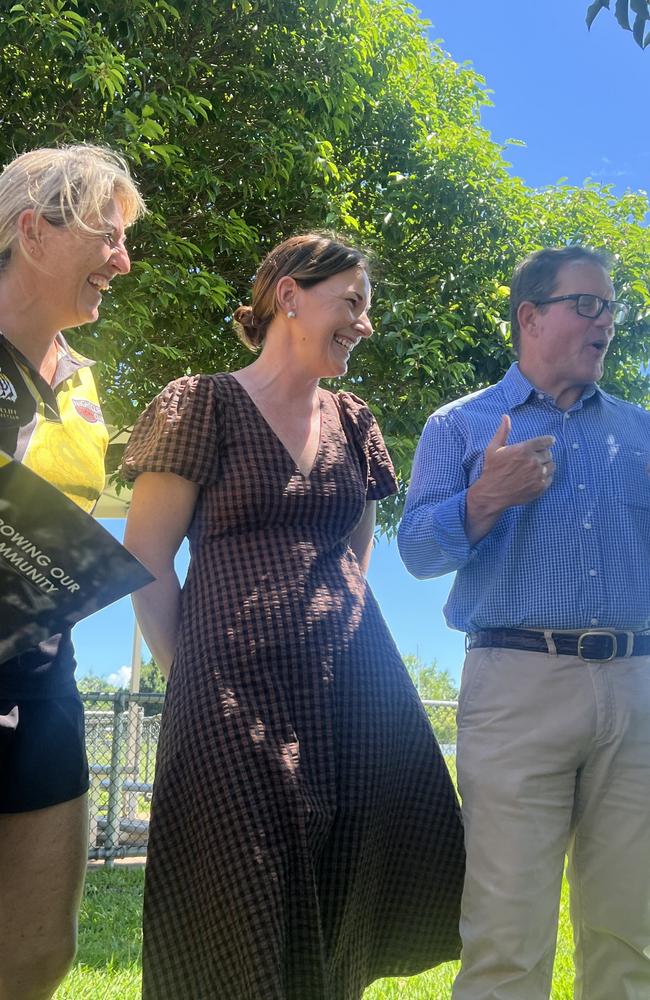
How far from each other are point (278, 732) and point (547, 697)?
2.44ft

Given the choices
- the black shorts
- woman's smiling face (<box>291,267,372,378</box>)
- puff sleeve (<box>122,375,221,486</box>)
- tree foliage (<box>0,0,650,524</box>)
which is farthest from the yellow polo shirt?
tree foliage (<box>0,0,650,524</box>)

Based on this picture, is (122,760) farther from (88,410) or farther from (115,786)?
(88,410)

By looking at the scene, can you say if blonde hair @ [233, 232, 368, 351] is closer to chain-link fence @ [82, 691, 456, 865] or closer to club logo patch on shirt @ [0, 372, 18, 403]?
club logo patch on shirt @ [0, 372, 18, 403]

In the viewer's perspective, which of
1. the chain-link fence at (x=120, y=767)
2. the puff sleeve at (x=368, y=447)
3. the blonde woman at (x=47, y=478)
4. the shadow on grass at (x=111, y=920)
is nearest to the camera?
the blonde woman at (x=47, y=478)

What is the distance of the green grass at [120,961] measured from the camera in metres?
4.00

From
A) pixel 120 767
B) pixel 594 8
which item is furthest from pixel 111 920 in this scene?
pixel 594 8

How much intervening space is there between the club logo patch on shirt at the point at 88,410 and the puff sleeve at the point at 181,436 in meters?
0.13

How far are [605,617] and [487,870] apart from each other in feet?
2.20

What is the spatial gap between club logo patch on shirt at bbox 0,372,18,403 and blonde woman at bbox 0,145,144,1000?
0.6 inches

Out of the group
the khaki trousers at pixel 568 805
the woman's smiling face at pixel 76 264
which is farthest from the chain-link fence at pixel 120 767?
the woman's smiling face at pixel 76 264

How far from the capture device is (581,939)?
7.93 feet

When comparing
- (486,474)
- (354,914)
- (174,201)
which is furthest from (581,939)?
(174,201)

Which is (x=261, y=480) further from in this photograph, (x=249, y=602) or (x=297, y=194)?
(x=297, y=194)

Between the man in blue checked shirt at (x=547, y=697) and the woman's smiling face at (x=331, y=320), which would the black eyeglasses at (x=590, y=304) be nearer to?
the man in blue checked shirt at (x=547, y=697)
